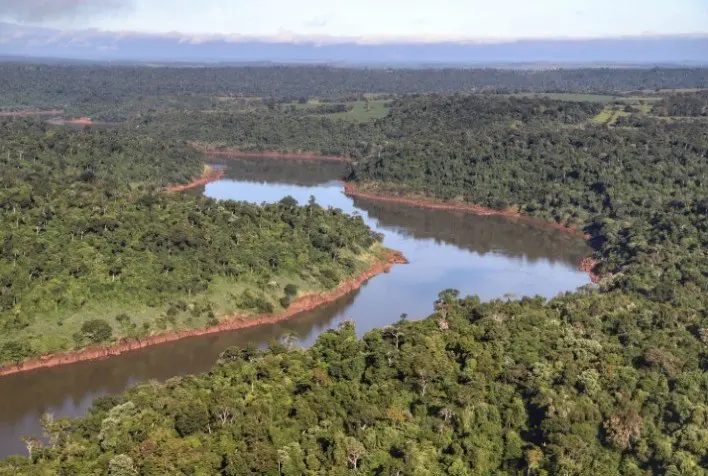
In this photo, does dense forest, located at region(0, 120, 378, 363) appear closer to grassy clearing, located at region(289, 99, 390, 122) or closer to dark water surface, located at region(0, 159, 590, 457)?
dark water surface, located at region(0, 159, 590, 457)

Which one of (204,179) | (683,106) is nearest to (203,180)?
(204,179)

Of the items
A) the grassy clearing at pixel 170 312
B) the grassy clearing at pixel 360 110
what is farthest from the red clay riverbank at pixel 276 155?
the grassy clearing at pixel 170 312

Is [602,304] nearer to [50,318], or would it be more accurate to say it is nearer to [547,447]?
[547,447]

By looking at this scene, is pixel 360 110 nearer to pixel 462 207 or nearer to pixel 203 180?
pixel 203 180

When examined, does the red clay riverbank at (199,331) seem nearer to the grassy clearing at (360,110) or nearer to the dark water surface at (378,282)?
the dark water surface at (378,282)

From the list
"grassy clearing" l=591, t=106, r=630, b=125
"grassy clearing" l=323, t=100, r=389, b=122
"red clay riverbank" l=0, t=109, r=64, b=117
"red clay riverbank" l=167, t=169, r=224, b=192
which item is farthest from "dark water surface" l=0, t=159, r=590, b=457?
"red clay riverbank" l=0, t=109, r=64, b=117

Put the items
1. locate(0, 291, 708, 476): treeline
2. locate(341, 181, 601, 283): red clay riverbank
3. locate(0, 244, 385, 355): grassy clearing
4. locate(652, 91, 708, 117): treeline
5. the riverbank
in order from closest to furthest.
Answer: locate(0, 291, 708, 476): treeline, locate(0, 244, 385, 355): grassy clearing, locate(341, 181, 601, 283): red clay riverbank, the riverbank, locate(652, 91, 708, 117): treeline
